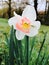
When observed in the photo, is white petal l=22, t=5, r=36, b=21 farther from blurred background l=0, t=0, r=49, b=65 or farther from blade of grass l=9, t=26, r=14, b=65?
blurred background l=0, t=0, r=49, b=65

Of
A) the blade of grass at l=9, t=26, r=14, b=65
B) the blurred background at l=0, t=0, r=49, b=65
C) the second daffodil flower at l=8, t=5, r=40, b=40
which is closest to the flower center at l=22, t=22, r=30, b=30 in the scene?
the second daffodil flower at l=8, t=5, r=40, b=40

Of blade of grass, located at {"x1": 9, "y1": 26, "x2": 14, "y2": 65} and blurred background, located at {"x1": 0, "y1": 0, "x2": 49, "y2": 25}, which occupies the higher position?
blurred background, located at {"x1": 0, "y1": 0, "x2": 49, "y2": 25}

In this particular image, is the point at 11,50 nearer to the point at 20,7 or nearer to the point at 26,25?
the point at 26,25

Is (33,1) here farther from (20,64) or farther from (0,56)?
(20,64)

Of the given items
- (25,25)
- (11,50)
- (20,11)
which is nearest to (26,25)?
(25,25)

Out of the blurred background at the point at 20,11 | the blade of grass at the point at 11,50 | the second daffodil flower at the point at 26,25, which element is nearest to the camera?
the second daffodil flower at the point at 26,25

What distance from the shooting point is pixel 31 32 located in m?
0.90

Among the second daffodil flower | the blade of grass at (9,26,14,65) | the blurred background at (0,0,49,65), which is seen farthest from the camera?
the blurred background at (0,0,49,65)

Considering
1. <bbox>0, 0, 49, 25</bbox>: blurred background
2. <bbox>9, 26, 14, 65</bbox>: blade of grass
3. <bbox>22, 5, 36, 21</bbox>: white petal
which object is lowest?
<bbox>9, 26, 14, 65</bbox>: blade of grass

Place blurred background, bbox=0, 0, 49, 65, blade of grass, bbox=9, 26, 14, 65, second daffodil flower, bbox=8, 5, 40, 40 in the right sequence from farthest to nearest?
blurred background, bbox=0, 0, 49, 65, blade of grass, bbox=9, 26, 14, 65, second daffodil flower, bbox=8, 5, 40, 40

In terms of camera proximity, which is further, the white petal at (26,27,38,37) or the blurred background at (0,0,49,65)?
the blurred background at (0,0,49,65)

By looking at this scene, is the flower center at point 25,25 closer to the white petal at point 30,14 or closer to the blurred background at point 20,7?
the white petal at point 30,14

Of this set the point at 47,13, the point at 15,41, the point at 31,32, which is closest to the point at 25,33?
the point at 31,32

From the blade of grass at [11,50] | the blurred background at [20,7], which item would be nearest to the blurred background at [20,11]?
the blurred background at [20,7]
